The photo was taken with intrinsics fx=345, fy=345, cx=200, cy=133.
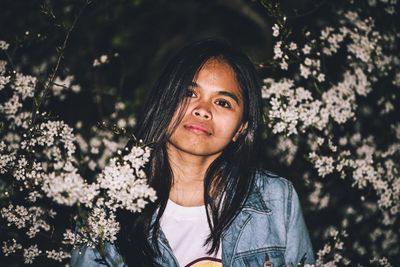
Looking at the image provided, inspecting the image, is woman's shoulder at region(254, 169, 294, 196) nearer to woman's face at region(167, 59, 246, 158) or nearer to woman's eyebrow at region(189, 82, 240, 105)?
woman's face at region(167, 59, 246, 158)

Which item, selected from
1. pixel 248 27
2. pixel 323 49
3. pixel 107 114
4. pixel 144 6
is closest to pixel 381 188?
pixel 323 49

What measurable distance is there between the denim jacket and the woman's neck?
273mm

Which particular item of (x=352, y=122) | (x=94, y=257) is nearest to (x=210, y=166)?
(x=94, y=257)

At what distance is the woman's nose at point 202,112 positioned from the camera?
2146 mm

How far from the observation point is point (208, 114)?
2.16 m

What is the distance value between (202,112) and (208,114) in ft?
0.13

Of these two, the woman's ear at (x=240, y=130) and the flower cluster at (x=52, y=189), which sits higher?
the woman's ear at (x=240, y=130)

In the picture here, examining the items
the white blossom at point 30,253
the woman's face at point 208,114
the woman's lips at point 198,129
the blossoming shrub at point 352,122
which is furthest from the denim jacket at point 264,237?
the blossoming shrub at point 352,122

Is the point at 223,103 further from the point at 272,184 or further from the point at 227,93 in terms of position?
the point at 272,184

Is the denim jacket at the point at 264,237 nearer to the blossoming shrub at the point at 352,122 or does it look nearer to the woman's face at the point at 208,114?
the woman's face at the point at 208,114

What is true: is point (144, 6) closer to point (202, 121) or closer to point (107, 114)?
point (107, 114)

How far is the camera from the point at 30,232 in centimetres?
237

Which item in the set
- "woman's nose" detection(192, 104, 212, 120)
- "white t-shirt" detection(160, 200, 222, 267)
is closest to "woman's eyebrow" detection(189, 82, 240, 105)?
"woman's nose" detection(192, 104, 212, 120)

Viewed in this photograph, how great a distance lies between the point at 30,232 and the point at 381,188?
10.2 ft
